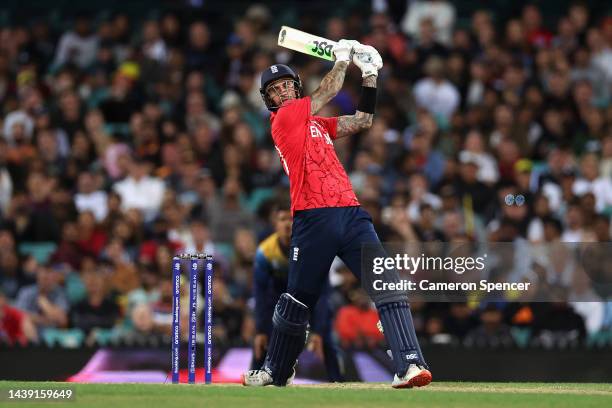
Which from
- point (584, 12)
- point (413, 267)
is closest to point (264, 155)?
point (584, 12)

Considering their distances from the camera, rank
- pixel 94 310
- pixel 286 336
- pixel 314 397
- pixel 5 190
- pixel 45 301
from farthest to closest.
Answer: pixel 5 190 < pixel 45 301 < pixel 94 310 < pixel 286 336 < pixel 314 397

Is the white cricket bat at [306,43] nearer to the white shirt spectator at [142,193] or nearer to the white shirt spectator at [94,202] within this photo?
the white shirt spectator at [142,193]

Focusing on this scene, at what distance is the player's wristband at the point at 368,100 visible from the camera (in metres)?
10.2

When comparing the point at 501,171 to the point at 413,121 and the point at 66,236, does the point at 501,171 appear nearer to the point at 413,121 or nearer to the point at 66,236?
the point at 413,121

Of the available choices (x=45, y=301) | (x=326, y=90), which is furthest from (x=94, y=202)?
(x=326, y=90)

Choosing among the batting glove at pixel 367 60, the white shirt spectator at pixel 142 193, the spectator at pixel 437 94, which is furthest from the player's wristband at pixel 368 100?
the spectator at pixel 437 94

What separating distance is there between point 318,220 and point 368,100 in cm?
97

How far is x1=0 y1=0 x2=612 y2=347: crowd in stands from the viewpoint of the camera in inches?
608

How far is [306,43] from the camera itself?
10.4 meters

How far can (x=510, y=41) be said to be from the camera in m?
19.7

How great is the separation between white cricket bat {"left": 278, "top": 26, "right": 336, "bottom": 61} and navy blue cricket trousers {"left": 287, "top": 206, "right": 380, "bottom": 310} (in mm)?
1238

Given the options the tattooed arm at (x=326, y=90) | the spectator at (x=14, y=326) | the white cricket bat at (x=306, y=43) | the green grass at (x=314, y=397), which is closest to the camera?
the green grass at (x=314, y=397)

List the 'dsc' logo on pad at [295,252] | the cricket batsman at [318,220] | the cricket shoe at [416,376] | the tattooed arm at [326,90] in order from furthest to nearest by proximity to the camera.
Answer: the tattooed arm at [326,90] < the 'dsc' logo on pad at [295,252] < the cricket batsman at [318,220] < the cricket shoe at [416,376]

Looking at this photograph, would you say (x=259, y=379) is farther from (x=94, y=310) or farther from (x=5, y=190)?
(x=5, y=190)
